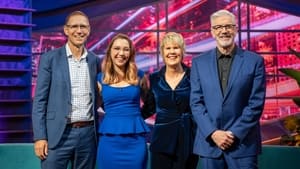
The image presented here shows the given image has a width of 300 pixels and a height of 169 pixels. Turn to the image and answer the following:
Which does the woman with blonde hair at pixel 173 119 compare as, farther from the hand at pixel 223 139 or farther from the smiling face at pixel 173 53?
the hand at pixel 223 139

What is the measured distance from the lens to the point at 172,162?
8.72 ft

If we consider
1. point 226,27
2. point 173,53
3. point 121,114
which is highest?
Result: point 226,27

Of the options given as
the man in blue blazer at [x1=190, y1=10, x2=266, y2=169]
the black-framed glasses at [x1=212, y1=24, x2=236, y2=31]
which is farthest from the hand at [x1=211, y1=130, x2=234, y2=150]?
the black-framed glasses at [x1=212, y1=24, x2=236, y2=31]

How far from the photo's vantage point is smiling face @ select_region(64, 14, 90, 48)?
107 inches

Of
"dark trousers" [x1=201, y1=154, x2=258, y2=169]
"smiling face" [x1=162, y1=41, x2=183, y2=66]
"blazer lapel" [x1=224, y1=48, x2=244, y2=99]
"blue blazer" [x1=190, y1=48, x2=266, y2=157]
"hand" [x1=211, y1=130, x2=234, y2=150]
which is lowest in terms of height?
"dark trousers" [x1=201, y1=154, x2=258, y2=169]

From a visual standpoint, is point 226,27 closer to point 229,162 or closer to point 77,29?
point 229,162

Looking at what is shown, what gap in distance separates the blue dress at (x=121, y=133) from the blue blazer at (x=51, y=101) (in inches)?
5.1

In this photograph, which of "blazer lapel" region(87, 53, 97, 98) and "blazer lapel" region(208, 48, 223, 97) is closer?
"blazer lapel" region(208, 48, 223, 97)

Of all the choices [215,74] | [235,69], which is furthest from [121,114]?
[235,69]

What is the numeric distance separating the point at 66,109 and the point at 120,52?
1.49 feet

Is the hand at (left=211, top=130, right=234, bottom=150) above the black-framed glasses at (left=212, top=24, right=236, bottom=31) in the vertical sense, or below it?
below

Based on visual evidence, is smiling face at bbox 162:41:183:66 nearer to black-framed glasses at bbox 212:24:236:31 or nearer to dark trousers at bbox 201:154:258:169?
black-framed glasses at bbox 212:24:236:31

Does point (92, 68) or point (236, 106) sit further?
point (92, 68)

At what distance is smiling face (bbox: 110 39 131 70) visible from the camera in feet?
8.83
